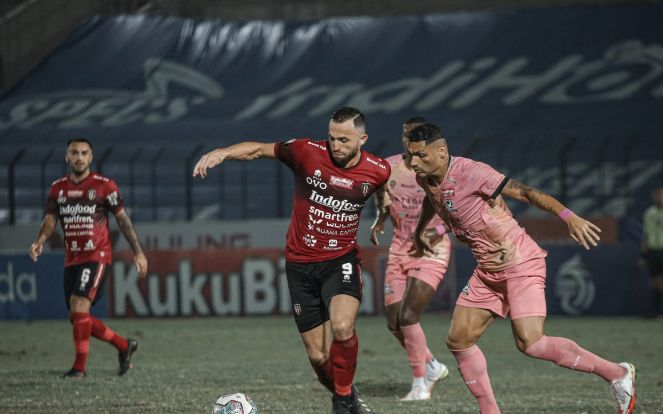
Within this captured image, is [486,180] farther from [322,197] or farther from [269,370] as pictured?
[269,370]

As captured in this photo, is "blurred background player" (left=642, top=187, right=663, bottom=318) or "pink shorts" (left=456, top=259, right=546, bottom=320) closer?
"pink shorts" (left=456, top=259, right=546, bottom=320)

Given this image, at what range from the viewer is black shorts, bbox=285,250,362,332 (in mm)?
9055

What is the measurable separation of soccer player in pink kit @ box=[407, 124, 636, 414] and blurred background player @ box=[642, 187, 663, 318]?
11653 mm

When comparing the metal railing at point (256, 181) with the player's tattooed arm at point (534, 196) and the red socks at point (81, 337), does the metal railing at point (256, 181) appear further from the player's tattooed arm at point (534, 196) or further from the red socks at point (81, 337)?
the player's tattooed arm at point (534, 196)

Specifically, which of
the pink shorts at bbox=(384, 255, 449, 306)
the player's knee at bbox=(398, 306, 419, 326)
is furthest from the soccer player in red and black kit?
the pink shorts at bbox=(384, 255, 449, 306)

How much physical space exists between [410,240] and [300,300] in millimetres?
2201

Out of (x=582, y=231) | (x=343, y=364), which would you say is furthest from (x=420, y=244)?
(x=582, y=231)

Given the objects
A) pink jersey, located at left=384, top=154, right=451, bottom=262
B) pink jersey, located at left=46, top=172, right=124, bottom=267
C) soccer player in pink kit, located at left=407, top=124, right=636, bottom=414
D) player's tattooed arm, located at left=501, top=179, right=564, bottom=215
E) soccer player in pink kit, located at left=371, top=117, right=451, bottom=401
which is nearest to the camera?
player's tattooed arm, located at left=501, top=179, right=564, bottom=215

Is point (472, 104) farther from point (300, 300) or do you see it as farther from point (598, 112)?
point (300, 300)

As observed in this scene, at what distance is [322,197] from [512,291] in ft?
5.43

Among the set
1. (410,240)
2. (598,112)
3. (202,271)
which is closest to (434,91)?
(598,112)

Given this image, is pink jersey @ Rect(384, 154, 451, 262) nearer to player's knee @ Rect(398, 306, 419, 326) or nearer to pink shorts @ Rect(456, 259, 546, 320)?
player's knee @ Rect(398, 306, 419, 326)

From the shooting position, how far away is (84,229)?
41.9 ft

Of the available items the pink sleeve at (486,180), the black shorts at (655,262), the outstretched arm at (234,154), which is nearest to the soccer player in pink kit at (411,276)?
the outstretched arm at (234,154)
